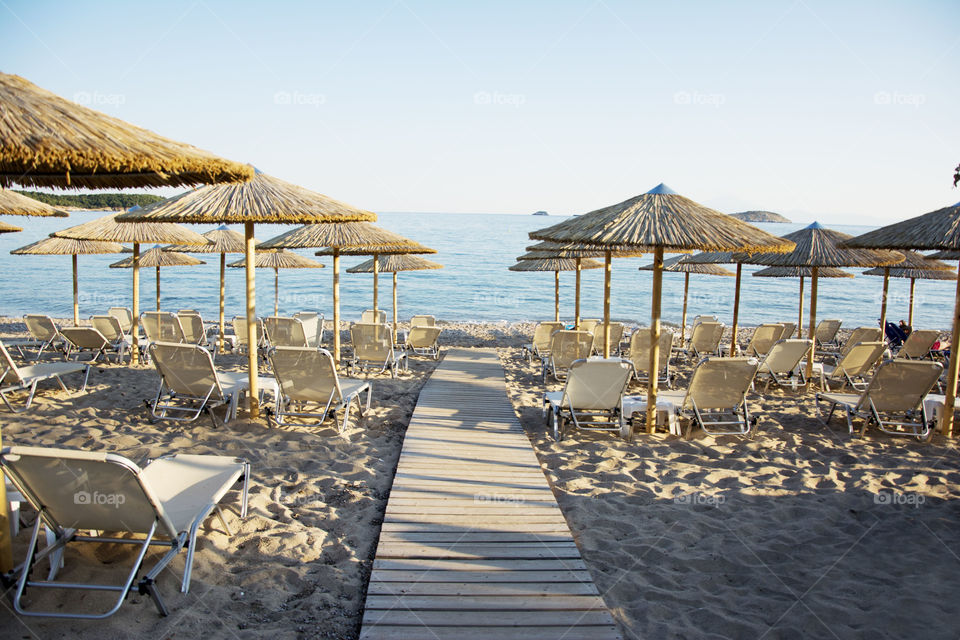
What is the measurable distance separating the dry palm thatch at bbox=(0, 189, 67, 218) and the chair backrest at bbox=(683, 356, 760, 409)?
716 centimetres

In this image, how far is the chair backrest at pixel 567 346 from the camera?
799 cm

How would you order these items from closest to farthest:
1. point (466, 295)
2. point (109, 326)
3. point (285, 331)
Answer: point (285, 331) → point (109, 326) → point (466, 295)

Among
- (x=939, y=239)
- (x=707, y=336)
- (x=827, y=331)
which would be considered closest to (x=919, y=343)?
(x=827, y=331)

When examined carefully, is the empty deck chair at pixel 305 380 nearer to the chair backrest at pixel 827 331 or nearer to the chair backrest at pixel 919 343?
the chair backrest at pixel 919 343

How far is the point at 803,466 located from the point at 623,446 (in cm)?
147

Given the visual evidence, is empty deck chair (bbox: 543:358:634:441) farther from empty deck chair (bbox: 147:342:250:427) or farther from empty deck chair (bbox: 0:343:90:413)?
empty deck chair (bbox: 0:343:90:413)

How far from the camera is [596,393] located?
18.5 feet

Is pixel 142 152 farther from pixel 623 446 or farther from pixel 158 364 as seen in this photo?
pixel 623 446

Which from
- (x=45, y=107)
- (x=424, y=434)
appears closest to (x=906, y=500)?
(x=424, y=434)

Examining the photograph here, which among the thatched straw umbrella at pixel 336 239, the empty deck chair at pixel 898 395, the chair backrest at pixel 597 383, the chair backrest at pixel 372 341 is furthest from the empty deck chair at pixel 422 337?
the empty deck chair at pixel 898 395

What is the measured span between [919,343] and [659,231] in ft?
25.0

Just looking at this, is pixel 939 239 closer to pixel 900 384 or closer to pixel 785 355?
pixel 900 384

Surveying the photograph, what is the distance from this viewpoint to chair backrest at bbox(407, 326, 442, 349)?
31.8 ft

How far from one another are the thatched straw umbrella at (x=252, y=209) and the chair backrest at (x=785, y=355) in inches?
218
